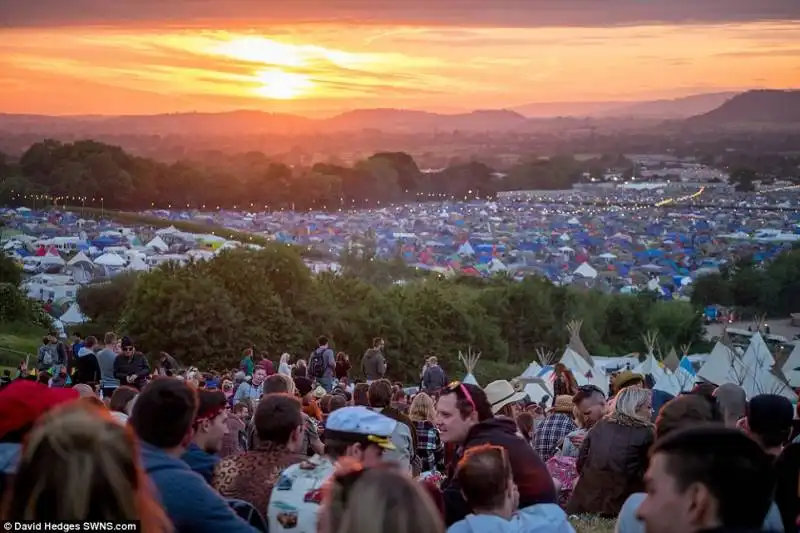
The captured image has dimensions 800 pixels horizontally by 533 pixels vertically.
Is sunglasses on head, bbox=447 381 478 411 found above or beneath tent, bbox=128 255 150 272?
above

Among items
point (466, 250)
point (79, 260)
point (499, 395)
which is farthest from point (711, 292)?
point (499, 395)

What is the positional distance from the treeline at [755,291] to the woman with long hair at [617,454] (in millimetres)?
44531

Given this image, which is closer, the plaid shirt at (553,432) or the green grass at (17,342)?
the plaid shirt at (553,432)

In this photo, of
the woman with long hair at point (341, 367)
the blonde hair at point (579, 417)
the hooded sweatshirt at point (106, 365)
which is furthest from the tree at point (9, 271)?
the blonde hair at point (579, 417)

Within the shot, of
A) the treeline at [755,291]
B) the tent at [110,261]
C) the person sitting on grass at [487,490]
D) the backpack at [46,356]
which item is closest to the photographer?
the person sitting on grass at [487,490]

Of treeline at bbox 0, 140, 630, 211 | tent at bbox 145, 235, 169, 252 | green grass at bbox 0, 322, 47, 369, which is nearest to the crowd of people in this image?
green grass at bbox 0, 322, 47, 369

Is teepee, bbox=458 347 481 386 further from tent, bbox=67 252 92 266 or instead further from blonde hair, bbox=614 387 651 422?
tent, bbox=67 252 92 266

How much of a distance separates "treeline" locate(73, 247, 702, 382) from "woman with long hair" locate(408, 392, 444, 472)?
72.0ft

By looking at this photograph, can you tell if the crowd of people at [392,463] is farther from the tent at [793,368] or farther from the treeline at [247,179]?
the treeline at [247,179]

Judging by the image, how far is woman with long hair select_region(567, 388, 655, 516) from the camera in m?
4.96

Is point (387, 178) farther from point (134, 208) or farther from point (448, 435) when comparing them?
point (448, 435)

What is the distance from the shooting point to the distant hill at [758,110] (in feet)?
266

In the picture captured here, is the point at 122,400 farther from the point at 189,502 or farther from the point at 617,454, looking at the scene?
the point at 189,502

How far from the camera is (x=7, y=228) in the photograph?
53.7 m
